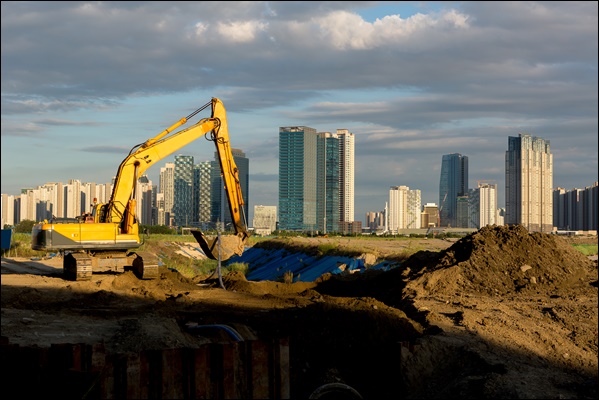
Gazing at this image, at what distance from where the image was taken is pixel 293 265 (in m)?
33.8

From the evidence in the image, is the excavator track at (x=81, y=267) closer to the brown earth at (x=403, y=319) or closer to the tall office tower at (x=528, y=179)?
the brown earth at (x=403, y=319)

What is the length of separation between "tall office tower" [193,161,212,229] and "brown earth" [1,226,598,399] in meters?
83.7

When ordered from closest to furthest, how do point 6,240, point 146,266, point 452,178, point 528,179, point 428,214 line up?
point 146,266
point 6,240
point 528,179
point 428,214
point 452,178

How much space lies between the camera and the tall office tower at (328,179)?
114 meters

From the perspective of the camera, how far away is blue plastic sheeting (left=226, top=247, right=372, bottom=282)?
29.0 metres

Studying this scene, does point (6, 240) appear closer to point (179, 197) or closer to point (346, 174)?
point (179, 197)

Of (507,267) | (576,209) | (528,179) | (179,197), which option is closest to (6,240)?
(507,267)

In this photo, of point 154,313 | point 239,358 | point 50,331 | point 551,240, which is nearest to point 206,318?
point 154,313

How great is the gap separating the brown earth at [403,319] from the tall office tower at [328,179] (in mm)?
90775

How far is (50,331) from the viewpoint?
1431 cm

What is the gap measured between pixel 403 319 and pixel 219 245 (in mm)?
9366

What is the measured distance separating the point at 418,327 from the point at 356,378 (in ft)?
6.72

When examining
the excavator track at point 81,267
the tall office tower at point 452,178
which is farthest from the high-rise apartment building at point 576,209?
the tall office tower at point 452,178

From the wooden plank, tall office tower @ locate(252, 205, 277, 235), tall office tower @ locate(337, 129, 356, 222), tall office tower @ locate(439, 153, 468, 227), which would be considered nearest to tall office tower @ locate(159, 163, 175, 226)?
tall office tower @ locate(252, 205, 277, 235)
